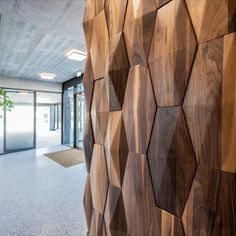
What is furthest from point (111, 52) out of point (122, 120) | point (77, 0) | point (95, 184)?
point (77, 0)

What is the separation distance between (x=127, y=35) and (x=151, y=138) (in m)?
0.50

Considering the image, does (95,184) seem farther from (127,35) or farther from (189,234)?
(127,35)

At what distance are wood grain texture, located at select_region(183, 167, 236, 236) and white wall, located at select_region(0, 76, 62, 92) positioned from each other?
6.74 meters

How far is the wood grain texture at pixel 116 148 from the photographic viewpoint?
31.2 inches

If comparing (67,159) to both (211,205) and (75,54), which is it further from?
(211,205)

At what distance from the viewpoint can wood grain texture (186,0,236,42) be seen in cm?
45

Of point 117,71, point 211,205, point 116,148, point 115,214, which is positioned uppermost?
point 117,71

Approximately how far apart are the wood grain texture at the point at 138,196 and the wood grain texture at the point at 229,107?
305 millimetres

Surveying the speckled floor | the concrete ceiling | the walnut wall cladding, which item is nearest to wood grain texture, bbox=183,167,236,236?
the walnut wall cladding

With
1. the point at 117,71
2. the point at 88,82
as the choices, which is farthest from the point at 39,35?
Result: the point at 117,71

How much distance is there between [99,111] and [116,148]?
0.27 m

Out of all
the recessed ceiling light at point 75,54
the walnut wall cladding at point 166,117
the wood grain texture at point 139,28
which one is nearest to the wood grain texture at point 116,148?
the walnut wall cladding at point 166,117

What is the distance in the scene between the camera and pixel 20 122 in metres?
6.21

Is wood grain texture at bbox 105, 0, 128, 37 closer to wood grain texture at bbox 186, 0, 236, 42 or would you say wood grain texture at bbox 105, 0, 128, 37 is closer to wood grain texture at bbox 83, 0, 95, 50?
wood grain texture at bbox 83, 0, 95, 50
